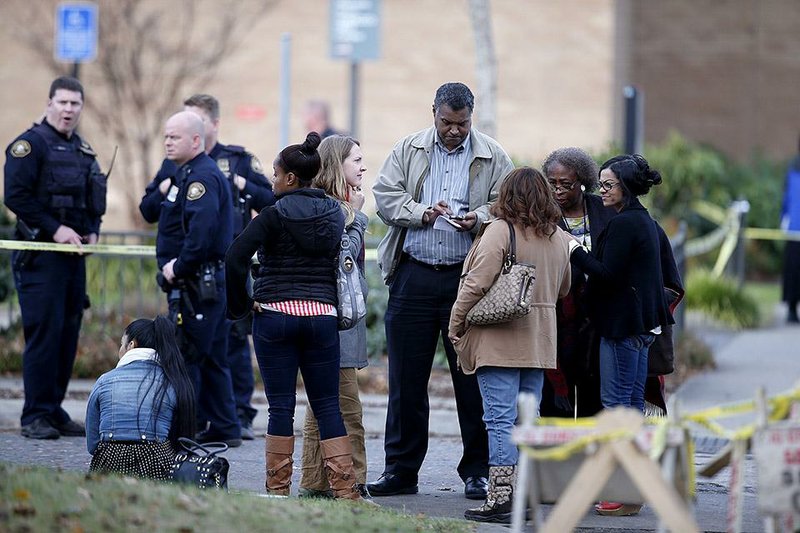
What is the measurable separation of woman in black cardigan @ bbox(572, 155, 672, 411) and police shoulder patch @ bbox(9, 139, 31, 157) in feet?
12.0

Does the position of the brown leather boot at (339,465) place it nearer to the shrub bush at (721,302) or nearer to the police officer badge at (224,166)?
the police officer badge at (224,166)

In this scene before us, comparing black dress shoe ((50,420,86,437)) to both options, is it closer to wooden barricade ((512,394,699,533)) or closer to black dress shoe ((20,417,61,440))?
black dress shoe ((20,417,61,440))

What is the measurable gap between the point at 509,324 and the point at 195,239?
233 cm

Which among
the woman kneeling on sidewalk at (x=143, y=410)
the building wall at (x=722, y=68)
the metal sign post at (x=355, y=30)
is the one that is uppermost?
the building wall at (x=722, y=68)

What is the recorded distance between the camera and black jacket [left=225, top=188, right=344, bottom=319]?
6320mm

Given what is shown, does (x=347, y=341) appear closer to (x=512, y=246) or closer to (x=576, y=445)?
(x=512, y=246)

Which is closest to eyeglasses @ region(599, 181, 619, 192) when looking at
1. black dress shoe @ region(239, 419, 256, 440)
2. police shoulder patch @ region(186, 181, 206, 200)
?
police shoulder patch @ region(186, 181, 206, 200)

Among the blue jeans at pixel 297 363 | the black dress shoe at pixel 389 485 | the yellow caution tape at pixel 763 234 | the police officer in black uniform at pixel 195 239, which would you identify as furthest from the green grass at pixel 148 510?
the yellow caution tape at pixel 763 234

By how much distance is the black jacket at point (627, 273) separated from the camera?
6547mm

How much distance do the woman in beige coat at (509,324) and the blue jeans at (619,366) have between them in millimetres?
392

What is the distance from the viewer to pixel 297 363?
654cm

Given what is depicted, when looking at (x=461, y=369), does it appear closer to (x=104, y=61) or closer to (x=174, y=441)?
(x=174, y=441)

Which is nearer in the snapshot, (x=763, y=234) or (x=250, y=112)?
(x=763, y=234)

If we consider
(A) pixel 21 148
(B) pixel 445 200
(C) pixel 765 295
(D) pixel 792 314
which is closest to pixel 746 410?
(B) pixel 445 200
